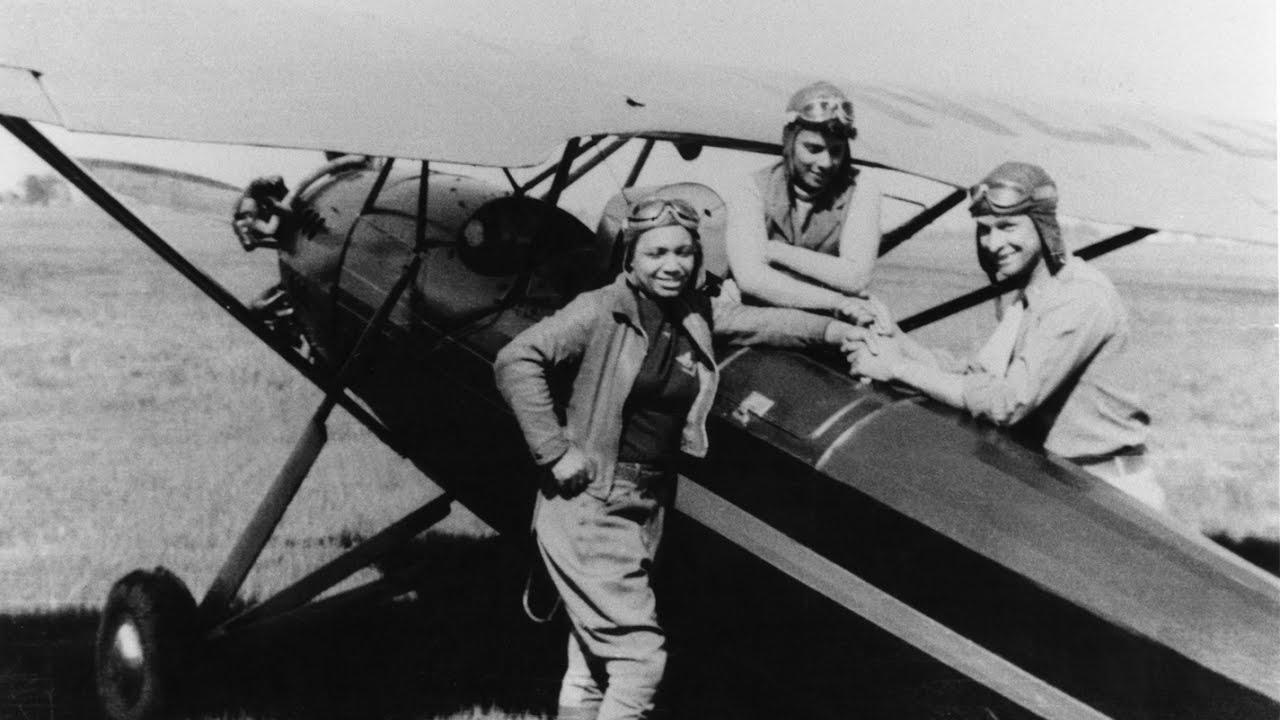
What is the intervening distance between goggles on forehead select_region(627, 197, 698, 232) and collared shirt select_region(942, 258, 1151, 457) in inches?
37.9

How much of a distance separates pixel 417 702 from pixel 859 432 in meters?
2.54

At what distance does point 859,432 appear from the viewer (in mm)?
3469

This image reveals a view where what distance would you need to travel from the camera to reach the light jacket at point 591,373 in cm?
353

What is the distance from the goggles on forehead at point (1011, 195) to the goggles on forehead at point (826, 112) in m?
0.57

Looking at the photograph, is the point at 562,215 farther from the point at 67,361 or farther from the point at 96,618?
the point at 67,361

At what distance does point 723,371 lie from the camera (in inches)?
150

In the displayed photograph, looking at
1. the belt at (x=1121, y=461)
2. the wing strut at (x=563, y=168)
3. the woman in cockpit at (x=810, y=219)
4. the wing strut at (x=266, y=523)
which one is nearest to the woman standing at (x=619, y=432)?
the woman in cockpit at (x=810, y=219)

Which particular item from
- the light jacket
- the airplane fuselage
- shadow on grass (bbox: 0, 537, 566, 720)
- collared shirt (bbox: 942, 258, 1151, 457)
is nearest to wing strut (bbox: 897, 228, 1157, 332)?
collared shirt (bbox: 942, 258, 1151, 457)

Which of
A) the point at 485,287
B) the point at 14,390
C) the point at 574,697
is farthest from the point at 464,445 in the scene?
the point at 14,390

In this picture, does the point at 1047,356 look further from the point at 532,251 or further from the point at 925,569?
the point at 532,251

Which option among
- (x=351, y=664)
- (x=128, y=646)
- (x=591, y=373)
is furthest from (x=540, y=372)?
(x=128, y=646)

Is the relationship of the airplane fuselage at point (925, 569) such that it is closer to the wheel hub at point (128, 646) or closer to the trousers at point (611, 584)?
the trousers at point (611, 584)

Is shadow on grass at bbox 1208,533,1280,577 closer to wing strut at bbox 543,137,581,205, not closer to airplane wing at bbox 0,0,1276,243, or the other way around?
airplane wing at bbox 0,0,1276,243

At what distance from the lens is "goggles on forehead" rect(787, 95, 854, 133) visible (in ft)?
12.7
